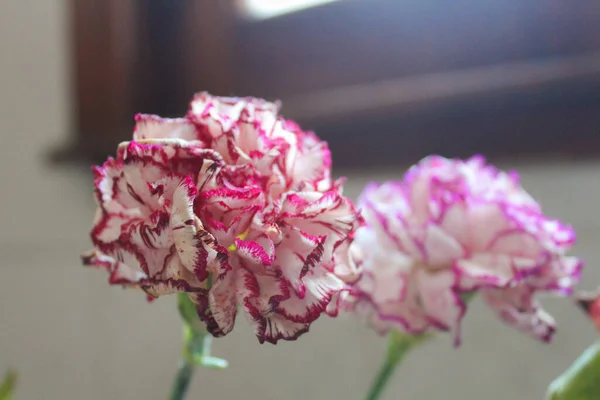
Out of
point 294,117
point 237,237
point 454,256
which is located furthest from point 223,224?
point 294,117

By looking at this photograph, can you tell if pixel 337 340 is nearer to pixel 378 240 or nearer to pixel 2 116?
pixel 378 240

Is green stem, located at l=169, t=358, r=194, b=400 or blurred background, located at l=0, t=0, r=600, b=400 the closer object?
green stem, located at l=169, t=358, r=194, b=400

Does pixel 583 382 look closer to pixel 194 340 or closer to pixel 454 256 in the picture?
pixel 454 256

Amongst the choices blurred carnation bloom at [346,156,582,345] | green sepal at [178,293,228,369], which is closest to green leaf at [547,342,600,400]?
blurred carnation bloom at [346,156,582,345]

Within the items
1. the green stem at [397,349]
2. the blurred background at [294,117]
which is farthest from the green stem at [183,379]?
the blurred background at [294,117]

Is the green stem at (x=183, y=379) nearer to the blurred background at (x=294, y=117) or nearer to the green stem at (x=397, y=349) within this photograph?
the green stem at (x=397, y=349)

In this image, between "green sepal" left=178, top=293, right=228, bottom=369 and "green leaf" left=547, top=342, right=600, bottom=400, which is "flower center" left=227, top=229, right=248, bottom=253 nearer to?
"green sepal" left=178, top=293, right=228, bottom=369
